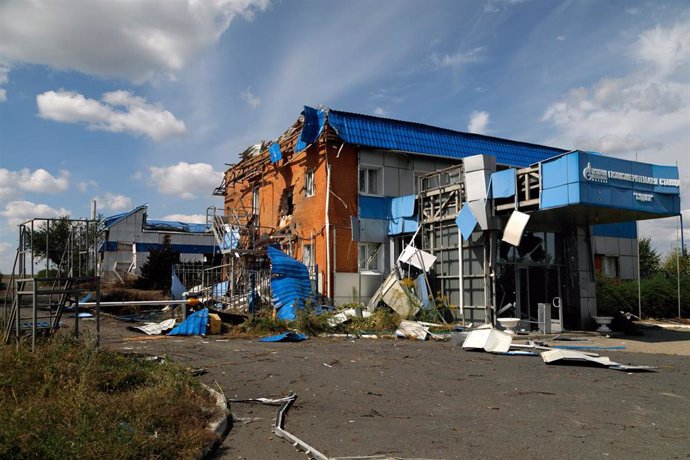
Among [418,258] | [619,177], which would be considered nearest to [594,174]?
[619,177]

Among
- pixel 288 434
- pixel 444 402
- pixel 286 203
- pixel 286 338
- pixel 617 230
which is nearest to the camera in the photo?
pixel 288 434

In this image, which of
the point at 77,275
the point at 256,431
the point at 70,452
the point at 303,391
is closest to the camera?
the point at 70,452

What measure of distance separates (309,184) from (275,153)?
2.85 metres

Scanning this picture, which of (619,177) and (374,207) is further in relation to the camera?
(374,207)

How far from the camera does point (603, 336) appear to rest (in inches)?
723

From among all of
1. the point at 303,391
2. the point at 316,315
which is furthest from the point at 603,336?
the point at 303,391

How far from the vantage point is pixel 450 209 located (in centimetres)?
2103

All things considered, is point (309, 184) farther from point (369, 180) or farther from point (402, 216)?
point (402, 216)

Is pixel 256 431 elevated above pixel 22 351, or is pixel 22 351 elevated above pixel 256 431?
pixel 22 351

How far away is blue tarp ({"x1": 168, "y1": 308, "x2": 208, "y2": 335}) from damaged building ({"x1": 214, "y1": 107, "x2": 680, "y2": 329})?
5.85 m

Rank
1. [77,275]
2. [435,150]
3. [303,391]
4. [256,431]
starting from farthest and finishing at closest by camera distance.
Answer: [435,150], [77,275], [303,391], [256,431]

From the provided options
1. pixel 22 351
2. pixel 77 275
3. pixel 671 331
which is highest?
pixel 77 275

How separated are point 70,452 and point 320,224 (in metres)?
18.7

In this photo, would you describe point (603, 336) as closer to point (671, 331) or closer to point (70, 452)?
point (671, 331)
